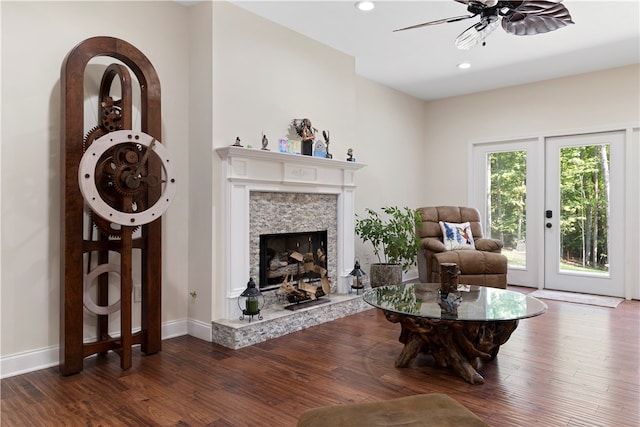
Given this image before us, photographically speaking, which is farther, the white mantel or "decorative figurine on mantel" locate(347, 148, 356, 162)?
"decorative figurine on mantel" locate(347, 148, 356, 162)

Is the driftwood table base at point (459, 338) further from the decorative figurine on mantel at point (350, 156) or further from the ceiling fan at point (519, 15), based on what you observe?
the decorative figurine on mantel at point (350, 156)

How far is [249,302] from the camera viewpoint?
3.30 m

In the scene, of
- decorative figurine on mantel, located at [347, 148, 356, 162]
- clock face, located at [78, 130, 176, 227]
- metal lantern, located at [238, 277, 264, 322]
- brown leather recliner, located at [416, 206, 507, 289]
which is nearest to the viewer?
clock face, located at [78, 130, 176, 227]

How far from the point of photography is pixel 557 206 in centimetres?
536

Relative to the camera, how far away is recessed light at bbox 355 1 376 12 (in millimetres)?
3379

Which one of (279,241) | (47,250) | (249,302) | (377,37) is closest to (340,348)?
(249,302)

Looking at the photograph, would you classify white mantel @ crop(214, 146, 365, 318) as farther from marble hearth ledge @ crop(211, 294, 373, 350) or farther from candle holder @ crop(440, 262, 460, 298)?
candle holder @ crop(440, 262, 460, 298)

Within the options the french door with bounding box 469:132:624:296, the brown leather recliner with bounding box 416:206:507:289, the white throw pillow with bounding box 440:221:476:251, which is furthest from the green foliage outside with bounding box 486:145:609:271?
the white throw pillow with bounding box 440:221:476:251

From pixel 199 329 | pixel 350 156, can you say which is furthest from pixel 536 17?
pixel 199 329

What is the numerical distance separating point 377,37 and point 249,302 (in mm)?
2748

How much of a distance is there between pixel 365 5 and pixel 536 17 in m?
1.37

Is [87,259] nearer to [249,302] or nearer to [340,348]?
[249,302]

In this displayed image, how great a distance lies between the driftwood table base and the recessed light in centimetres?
242

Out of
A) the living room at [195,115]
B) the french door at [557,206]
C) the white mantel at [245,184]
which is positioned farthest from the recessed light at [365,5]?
the french door at [557,206]
